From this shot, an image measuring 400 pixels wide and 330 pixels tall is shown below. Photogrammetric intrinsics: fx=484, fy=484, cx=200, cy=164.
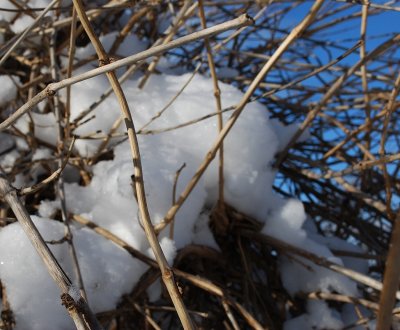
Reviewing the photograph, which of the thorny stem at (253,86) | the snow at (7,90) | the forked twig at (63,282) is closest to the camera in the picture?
the forked twig at (63,282)

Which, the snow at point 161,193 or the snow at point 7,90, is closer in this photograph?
the snow at point 161,193

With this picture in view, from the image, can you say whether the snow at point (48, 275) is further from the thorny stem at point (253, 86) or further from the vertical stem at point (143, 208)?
the vertical stem at point (143, 208)

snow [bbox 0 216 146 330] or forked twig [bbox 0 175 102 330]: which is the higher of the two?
snow [bbox 0 216 146 330]

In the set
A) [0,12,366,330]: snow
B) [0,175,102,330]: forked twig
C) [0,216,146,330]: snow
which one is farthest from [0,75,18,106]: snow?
[0,175,102,330]: forked twig

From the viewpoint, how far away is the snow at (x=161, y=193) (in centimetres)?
68

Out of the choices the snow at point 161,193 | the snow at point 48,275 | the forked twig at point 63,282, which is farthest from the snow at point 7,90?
the forked twig at point 63,282

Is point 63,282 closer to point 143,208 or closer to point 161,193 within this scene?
point 143,208

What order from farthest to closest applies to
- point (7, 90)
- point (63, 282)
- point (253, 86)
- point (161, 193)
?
point (7, 90)
point (161, 193)
point (253, 86)
point (63, 282)

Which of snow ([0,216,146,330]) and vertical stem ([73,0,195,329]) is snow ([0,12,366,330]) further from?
vertical stem ([73,0,195,329])

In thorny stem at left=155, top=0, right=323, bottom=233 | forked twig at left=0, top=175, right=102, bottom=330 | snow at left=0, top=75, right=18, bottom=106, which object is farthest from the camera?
snow at left=0, top=75, right=18, bottom=106

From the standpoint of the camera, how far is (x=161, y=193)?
2.57ft

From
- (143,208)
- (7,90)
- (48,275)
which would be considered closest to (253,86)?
(143,208)

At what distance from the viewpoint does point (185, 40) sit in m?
0.37

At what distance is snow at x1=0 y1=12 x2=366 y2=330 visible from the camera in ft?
2.24
